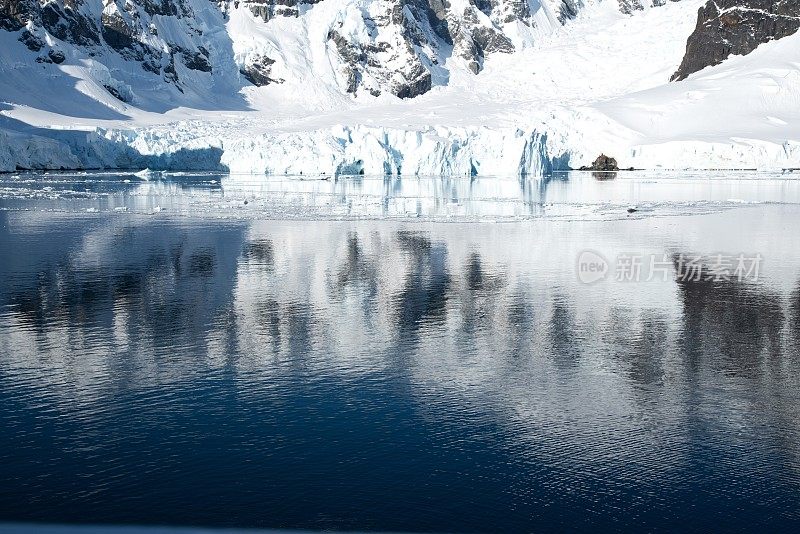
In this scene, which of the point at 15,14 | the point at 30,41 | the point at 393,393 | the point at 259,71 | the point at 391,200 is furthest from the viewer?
the point at 259,71

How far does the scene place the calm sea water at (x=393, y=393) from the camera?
216 inches

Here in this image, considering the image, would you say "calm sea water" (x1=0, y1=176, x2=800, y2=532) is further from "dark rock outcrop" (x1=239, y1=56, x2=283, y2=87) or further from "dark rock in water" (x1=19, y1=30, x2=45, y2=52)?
"dark rock outcrop" (x1=239, y1=56, x2=283, y2=87)

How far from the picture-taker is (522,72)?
12606 cm

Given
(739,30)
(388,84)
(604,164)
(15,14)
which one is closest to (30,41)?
(15,14)

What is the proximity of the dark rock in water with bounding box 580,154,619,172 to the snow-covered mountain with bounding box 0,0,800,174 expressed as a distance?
91 cm

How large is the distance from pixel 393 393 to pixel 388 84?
412 feet

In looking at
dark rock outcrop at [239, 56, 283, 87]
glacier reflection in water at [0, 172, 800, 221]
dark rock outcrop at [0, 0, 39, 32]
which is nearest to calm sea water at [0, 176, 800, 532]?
glacier reflection in water at [0, 172, 800, 221]

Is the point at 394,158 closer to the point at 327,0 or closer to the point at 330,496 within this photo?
the point at 330,496

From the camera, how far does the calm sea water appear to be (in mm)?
5477

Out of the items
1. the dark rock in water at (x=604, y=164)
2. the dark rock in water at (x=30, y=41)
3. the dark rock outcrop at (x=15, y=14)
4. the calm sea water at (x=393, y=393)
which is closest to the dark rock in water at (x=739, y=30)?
the dark rock in water at (x=604, y=164)

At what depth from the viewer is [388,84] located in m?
130

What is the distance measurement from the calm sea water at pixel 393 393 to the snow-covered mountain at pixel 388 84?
45.1 meters

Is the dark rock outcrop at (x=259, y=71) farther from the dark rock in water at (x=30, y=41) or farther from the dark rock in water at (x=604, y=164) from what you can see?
the dark rock in water at (x=604, y=164)

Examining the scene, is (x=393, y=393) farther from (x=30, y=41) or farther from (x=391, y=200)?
(x=30, y=41)
